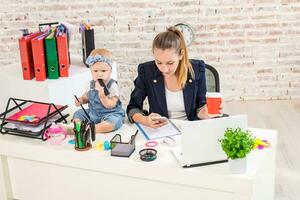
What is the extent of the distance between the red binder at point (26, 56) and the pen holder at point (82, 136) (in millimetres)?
1261

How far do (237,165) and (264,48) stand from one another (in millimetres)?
3002

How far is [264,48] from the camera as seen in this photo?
458cm

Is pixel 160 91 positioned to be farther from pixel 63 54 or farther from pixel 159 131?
pixel 63 54

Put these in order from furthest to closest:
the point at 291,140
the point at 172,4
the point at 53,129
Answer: the point at 172,4
the point at 291,140
the point at 53,129

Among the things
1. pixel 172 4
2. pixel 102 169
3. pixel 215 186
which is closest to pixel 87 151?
pixel 102 169

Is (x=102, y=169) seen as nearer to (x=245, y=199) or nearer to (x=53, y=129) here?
(x=53, y=129)

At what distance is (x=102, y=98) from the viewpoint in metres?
2.37

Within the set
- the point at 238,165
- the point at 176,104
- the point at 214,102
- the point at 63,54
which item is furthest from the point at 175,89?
the point at 63,54

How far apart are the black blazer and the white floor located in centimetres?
90

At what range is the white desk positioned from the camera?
6.10ft

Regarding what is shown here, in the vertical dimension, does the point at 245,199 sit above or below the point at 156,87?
below

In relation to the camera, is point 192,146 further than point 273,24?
No

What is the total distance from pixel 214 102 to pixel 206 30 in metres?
2.59

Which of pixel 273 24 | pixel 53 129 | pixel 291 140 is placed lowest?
pixel 291 140
